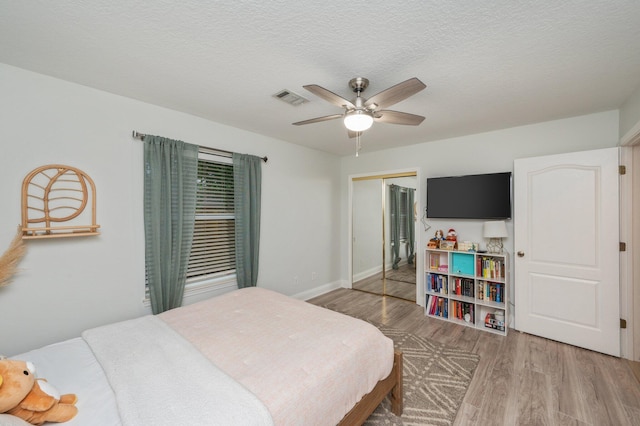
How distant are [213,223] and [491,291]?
11.4 feet

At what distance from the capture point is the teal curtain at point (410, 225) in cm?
405

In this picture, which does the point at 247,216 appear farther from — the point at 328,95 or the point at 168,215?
the point at 328,95

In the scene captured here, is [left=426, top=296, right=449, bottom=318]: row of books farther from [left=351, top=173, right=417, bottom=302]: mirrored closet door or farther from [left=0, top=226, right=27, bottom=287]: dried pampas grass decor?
[left=0, top=226, right=27, bottom=287]: dried pampas grass decor

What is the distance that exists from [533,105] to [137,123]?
3.85 m

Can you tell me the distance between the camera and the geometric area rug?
1794 millimetres

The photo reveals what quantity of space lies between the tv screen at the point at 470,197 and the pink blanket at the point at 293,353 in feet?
7.68

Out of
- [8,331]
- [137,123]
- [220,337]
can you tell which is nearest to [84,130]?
[137,123]

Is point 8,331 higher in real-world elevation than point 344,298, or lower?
higher

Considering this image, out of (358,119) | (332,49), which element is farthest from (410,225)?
(332,49)

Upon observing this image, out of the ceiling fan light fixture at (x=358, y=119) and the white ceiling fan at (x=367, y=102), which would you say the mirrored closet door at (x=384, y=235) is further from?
the ceiling fan light fixture at (x=358, y=119)

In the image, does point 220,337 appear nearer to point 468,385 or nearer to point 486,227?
point 468,385

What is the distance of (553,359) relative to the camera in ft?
8.07

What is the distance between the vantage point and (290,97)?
233 centimetres

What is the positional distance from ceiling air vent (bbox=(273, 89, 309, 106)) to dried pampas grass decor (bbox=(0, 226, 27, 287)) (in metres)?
2.23
